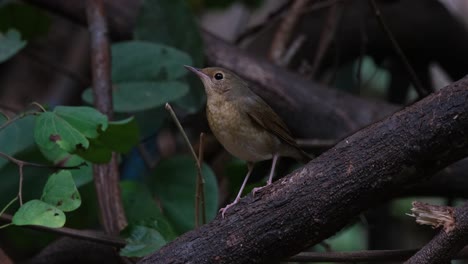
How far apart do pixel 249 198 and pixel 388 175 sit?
428 millimetres

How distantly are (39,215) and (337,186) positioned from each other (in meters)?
0.83

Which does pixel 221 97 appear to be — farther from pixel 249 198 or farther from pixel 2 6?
pixel 2 6

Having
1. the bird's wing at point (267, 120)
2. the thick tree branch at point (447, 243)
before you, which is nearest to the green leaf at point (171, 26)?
the bird's wing at point (267, 120)

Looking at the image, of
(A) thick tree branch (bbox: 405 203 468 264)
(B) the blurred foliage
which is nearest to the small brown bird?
(A) thick tree branch (bbox: 405 203 468 264)

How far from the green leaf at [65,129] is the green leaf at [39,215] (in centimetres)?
25

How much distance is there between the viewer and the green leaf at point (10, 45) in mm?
3152

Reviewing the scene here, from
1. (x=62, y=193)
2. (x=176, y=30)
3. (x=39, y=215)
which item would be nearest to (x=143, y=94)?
(x=176, y=30)

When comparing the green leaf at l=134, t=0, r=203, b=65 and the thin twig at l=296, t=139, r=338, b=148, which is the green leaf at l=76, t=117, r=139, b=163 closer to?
the green leaf at l=134, t=0, r=203, b=65

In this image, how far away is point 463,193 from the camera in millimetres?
3701

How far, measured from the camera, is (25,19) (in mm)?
4383

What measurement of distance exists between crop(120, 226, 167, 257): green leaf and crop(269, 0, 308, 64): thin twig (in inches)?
81.1

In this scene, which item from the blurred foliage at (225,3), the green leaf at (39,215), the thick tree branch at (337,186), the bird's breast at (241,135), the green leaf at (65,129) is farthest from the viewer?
the blurred foliage at (225,3)

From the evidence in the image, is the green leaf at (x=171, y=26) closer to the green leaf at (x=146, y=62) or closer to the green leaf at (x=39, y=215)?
the green leaf at (x=146, y=62)

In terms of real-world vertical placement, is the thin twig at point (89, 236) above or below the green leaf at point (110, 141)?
below
